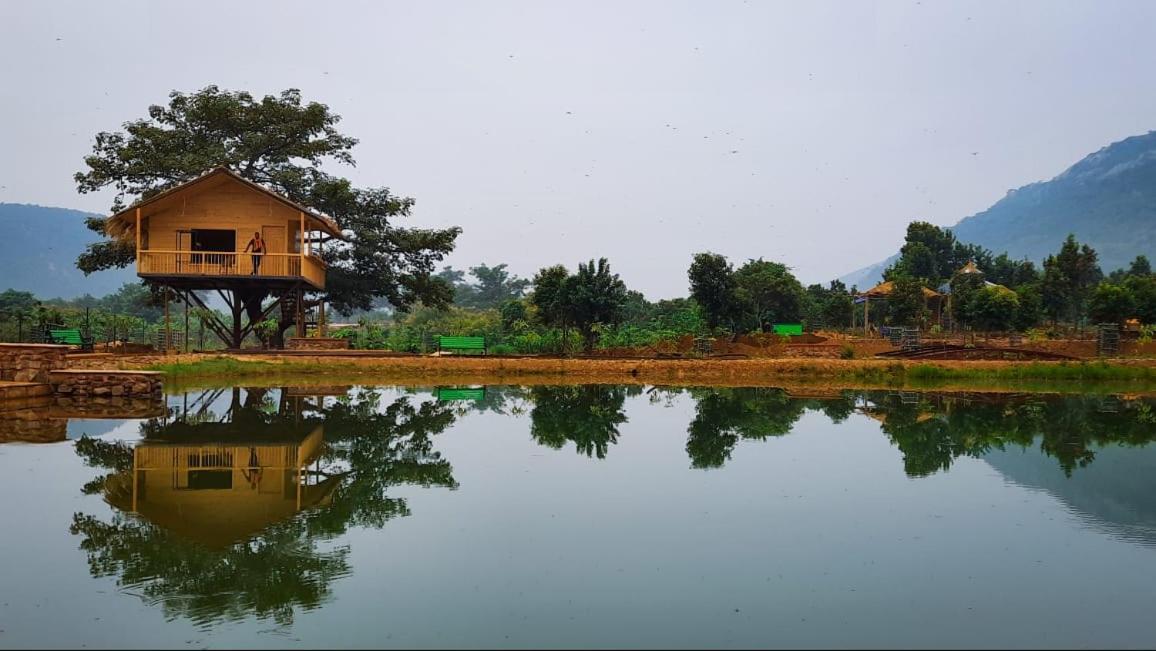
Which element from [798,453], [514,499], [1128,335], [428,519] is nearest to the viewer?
[428,519]

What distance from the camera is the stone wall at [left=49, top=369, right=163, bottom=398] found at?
1598 centimetres

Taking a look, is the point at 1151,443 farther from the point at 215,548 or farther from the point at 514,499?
the point at 215,548

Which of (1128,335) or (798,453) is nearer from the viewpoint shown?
(798,453)

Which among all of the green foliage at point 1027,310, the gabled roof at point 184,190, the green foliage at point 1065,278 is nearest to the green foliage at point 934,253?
the green foliage at point 1065,278

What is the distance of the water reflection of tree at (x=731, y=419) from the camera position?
37.3ft

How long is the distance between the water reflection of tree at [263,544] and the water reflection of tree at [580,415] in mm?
2167

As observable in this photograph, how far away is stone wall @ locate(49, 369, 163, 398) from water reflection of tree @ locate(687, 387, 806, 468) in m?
11.0

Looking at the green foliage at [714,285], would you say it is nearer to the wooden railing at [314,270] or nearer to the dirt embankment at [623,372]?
the dirt embankment at [623,372]

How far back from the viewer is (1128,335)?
32875mm

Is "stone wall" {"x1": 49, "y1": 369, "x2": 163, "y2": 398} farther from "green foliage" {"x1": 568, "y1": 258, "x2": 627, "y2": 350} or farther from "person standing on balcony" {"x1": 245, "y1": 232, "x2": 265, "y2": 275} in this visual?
"green foliage" {"x1": 568, "y1": 258, "x2": 627, "y2": 350}

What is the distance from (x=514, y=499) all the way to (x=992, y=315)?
33.0 m

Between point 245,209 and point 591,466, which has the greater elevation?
point 245,209

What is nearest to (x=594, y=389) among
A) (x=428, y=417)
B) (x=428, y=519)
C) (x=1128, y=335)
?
(x=428, y=417)

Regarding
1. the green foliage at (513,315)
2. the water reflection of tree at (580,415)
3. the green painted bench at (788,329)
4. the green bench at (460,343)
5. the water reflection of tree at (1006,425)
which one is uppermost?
the green foliage at (513,315)
